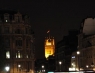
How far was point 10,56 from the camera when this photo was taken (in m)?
157

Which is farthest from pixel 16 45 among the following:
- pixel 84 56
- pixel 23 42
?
pixel 84 56

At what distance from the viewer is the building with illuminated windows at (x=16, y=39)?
156000 mm

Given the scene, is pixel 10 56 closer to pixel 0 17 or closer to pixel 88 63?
pixel 0 17

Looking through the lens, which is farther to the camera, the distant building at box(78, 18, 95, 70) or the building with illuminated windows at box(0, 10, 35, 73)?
the building with illuminated windows at box(0, 10, 35, 73)

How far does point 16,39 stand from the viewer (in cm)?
15950

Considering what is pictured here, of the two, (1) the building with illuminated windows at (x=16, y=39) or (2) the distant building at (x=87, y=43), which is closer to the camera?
(2) the distant building at (x=87, y=43)

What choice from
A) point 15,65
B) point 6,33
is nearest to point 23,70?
point 15,65

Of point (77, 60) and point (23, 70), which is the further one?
point (77, 60)

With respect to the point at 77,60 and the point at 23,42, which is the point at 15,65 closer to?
the point at 23,42

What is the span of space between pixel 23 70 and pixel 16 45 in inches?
368

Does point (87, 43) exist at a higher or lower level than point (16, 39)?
lower

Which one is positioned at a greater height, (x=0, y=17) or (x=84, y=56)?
(x=0, y=17)

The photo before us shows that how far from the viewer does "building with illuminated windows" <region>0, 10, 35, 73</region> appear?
156 meters

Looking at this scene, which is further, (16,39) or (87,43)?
(87,43)
